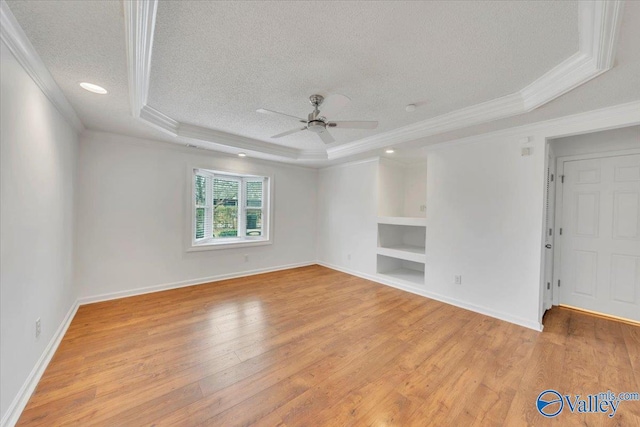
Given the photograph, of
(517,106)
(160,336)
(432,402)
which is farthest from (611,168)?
(160,336)

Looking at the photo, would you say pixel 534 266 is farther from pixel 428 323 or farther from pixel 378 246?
pixel 378 246

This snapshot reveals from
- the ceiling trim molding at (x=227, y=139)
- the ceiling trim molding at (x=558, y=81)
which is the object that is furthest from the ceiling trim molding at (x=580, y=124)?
the ceiling trim molding at (x=227, y=139)

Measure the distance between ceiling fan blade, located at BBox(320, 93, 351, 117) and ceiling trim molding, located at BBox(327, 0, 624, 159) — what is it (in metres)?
1.17

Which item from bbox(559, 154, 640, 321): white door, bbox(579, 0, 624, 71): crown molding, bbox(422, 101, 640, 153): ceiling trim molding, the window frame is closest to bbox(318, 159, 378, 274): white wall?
the window frame

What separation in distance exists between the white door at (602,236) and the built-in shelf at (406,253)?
70.0 inches

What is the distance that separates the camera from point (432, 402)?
66.6 inches

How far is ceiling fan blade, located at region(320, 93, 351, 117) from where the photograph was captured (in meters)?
2.11

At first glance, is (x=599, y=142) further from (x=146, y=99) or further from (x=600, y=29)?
(x=146, y=99)

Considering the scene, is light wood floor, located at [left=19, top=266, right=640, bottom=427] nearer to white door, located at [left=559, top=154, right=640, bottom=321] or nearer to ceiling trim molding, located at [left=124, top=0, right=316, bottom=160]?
white door, located at [left=559, top=154, right=640, bottom=321]

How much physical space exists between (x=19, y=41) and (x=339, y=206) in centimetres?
455

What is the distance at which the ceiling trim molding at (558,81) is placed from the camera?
4.34ft

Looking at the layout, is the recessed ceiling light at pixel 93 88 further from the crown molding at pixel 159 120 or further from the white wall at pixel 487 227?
the white wall at pixel 487 227

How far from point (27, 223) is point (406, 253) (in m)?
4.31

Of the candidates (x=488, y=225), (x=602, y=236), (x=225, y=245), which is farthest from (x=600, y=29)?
(x=225, y=245)
